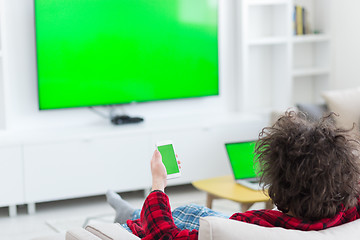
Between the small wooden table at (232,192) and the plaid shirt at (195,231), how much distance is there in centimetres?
146

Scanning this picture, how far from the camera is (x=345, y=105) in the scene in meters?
4.59

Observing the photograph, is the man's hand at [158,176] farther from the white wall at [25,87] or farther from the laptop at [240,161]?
the white wall at [25,87]

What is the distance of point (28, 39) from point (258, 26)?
1.99 meters

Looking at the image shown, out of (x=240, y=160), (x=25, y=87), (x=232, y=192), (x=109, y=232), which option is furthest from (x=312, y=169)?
(x=25, y=87)

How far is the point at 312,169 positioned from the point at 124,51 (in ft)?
10.6

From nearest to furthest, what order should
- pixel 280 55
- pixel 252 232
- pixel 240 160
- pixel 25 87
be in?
pixel 252 232, pixel 240 160, pixel 25 87, pixel 280 55

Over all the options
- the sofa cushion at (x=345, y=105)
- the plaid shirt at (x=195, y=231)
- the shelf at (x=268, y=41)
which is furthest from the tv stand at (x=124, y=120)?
the plaid shirt at (x=195, y=231)

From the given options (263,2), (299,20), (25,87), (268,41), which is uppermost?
(263,2)

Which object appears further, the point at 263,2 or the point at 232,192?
the point at 263,2

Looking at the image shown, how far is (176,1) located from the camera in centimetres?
472

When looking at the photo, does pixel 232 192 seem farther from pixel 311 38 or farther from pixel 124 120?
pixel 311 38

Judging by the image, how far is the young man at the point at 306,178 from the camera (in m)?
1.57

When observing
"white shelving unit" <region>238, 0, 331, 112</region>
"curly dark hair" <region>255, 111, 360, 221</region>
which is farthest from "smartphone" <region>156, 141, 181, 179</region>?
"white shelving unit" <region>238, 0, 331, 112</region>

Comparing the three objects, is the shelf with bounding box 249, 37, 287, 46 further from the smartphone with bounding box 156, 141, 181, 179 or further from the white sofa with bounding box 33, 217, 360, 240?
the white sofa with bounding box 33, 217, 360, 240
